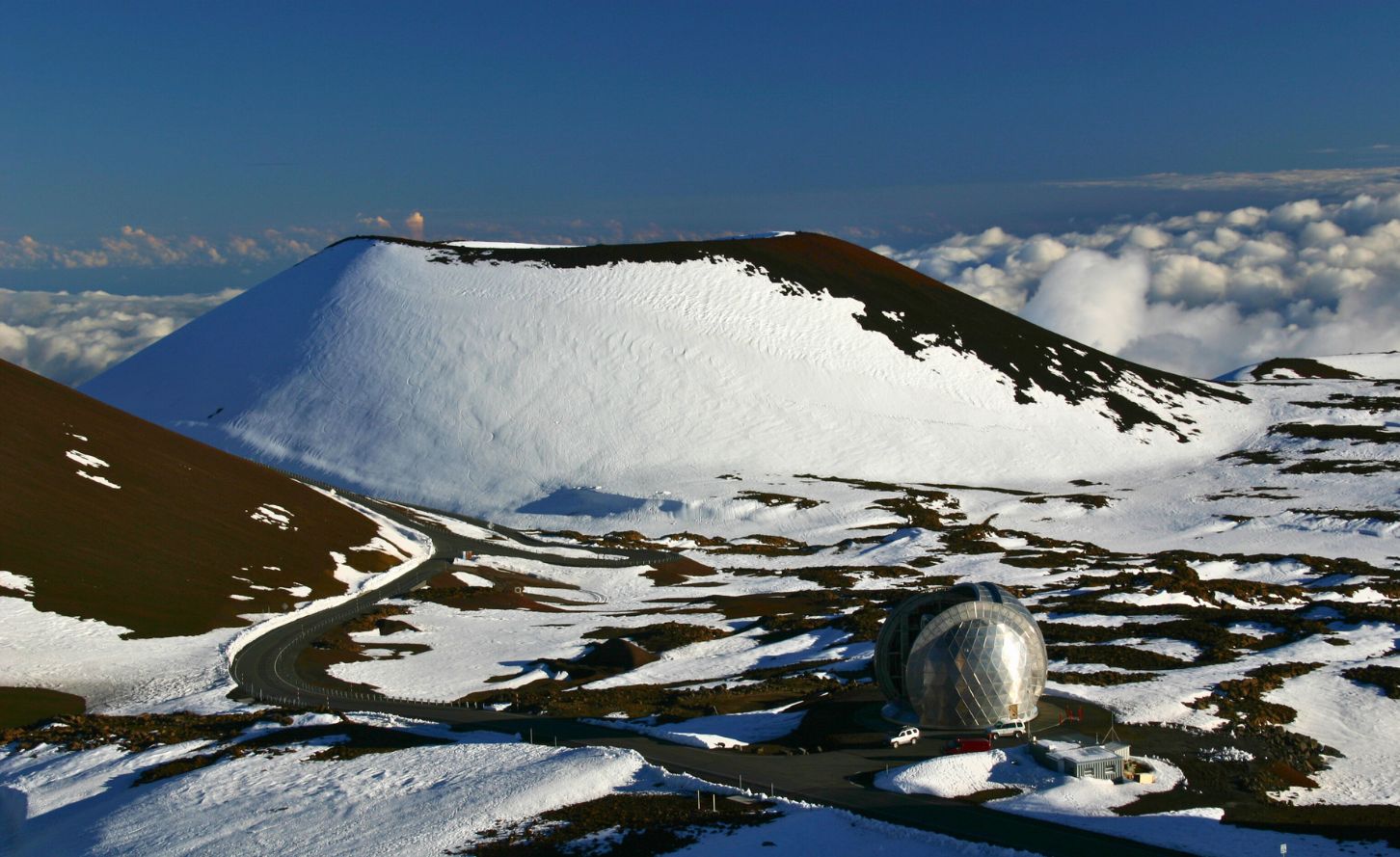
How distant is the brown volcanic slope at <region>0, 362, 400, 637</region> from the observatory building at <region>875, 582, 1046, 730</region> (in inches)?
1797

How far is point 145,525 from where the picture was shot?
87.3 meters

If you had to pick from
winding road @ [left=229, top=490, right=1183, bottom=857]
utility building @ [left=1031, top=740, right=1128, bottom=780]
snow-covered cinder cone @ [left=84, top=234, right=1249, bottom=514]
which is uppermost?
snow-covered cinder cone @ [left=84, top=234, right=1249, bottom=514]

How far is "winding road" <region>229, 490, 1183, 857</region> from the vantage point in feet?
118

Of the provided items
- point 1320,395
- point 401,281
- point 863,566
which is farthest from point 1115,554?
point 401,281

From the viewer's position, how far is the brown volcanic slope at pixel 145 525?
74.6 meters

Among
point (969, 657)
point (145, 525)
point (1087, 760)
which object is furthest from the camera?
point (145, 525)

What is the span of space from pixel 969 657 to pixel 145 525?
65.4m

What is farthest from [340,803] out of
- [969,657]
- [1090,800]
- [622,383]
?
[622,383]

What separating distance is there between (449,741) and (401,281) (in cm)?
13559

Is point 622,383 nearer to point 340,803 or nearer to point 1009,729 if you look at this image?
point 1009,729

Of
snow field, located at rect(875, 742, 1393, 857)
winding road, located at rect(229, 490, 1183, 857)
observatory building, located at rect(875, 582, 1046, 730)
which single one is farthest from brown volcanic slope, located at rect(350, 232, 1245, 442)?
snow field, located at rect(875, 742, 1393, 857)

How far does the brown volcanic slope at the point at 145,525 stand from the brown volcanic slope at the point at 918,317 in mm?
77462

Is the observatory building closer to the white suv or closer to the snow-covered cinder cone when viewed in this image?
the white suv

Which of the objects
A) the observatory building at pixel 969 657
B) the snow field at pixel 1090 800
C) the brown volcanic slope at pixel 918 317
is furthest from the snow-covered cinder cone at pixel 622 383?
the snow field at pixel 1090 800
